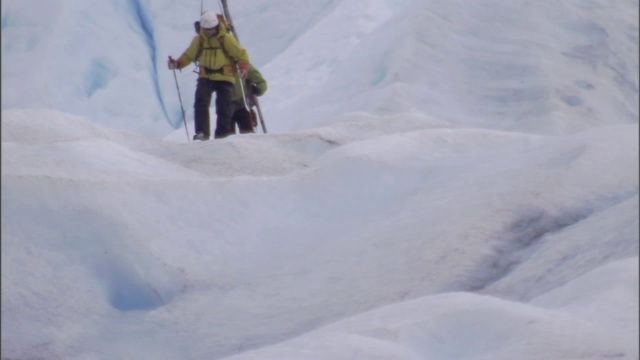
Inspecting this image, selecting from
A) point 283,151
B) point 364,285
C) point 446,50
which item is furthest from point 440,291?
point 446,50

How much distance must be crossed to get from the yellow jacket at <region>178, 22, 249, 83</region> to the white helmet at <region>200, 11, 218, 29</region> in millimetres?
59

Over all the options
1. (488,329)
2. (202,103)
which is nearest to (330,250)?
(488,329)

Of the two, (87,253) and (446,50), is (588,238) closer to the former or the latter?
(87,253)

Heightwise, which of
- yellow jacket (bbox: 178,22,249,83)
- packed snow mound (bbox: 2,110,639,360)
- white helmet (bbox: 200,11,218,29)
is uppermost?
white helmet (bbox: 200,11,218,29)

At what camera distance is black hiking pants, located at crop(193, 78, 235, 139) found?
6.96 metres

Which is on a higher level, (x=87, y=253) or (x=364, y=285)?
(x=87, y=253)

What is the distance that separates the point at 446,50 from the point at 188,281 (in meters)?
6.76

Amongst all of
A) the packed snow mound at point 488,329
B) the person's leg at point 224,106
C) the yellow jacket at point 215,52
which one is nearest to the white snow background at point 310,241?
the packed snow mound at point 488,329

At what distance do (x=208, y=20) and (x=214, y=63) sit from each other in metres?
0.32

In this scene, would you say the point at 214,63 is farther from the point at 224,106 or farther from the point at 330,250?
the point at 330,250

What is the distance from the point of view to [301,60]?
13.3m

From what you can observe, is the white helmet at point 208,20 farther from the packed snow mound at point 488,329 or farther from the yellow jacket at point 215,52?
the packed snow mound at point 488,329

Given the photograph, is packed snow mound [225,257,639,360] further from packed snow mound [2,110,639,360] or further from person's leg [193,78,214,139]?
person's leg [193,78,214,139]

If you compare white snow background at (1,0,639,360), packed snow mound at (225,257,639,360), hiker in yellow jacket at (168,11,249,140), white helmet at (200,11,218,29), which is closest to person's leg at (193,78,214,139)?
hiker in yellow jacket at (168,11,249,140)
